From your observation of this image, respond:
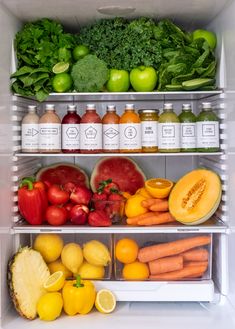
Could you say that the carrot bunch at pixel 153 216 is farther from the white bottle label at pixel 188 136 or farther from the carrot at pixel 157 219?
the white bottle label at pixel 188 136

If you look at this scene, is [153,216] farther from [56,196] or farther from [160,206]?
[56,196]

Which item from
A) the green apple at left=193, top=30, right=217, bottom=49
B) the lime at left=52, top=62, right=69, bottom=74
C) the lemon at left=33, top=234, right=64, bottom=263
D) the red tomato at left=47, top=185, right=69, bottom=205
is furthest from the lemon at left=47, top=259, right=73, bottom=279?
the green apple at left=193, top=30, right=217, bottom=49

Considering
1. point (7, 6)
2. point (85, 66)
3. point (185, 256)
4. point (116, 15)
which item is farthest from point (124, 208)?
point (7, 6)

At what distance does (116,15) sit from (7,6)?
0.42 meters

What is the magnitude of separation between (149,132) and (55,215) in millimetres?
483

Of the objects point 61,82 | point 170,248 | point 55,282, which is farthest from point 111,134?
point 55,282

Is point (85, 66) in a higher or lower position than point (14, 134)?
higher

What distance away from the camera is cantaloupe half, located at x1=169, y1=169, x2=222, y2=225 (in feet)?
5.96

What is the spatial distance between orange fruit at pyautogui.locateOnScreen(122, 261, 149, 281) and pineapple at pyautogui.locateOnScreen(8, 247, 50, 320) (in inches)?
11.8

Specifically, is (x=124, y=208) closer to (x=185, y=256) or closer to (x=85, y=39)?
(x=185, y=256)

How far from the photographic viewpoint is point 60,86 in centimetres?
186

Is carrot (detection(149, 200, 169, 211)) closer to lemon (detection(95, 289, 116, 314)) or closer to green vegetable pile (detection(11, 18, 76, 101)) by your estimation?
lemon (detection(95, 289, 116, 314))

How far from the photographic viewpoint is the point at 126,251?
185 centimetres

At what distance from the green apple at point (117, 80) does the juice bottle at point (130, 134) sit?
0.11 m
